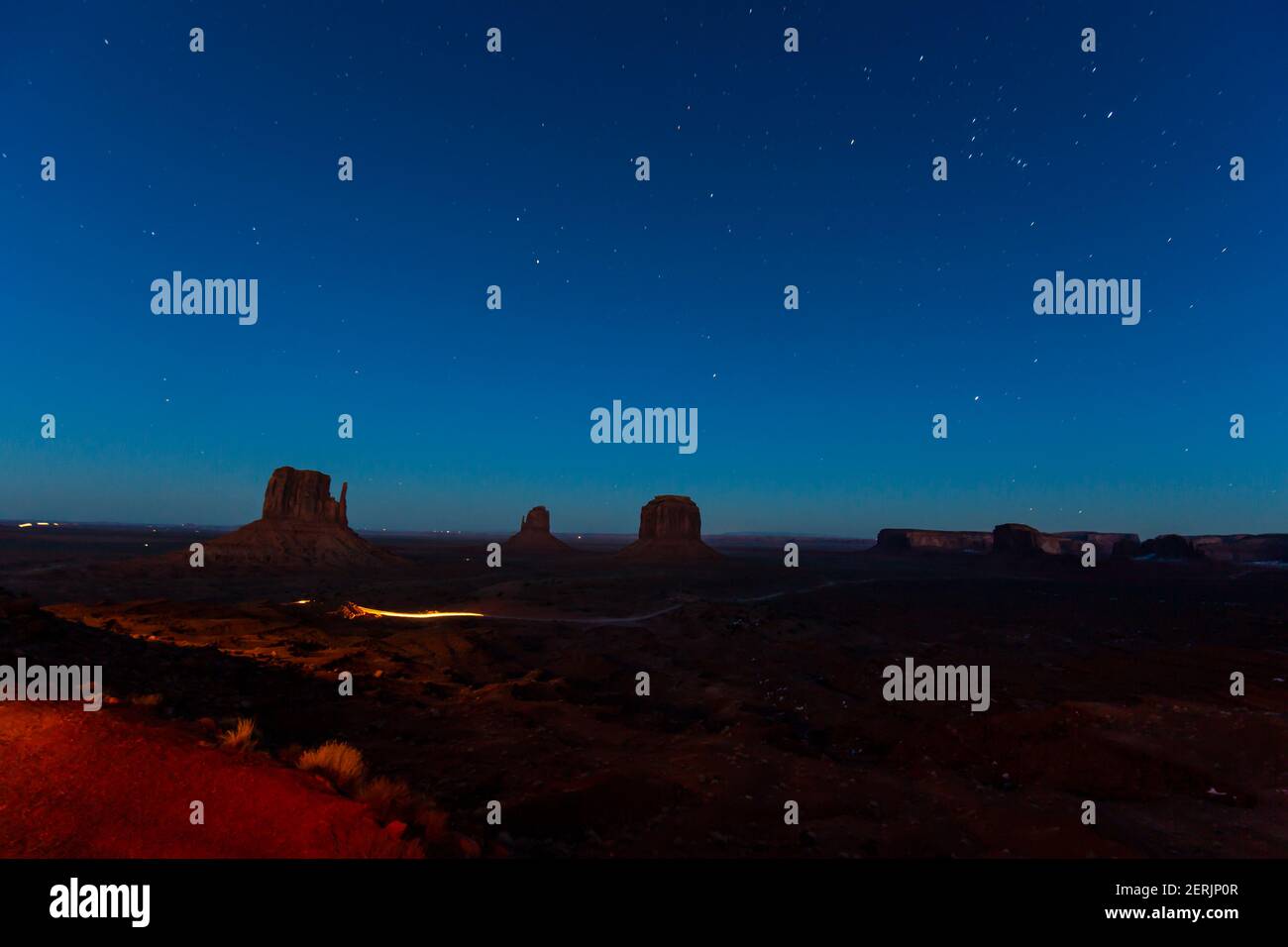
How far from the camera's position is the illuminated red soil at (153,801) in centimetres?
609

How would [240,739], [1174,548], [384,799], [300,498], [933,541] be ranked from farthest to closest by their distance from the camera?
[933,541] → [1174,548] → [300,498] → [240,739] → [384,799]

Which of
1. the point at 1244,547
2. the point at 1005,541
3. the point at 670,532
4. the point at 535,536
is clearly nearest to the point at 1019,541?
the point at 1005,541

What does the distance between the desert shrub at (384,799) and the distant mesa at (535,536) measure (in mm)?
134922

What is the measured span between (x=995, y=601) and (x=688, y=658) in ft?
148

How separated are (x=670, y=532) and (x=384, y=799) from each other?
114m

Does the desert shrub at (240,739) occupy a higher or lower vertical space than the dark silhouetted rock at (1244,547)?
higher

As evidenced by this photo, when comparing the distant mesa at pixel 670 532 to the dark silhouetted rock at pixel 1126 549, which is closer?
the distant mesa at pixel 670 532

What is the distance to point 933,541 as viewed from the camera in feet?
548

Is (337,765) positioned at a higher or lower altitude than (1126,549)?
higher

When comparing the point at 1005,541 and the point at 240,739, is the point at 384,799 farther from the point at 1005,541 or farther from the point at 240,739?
the point at 1005,541

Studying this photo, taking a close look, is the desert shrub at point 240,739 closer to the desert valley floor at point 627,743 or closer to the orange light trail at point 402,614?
the desert valley floor at point 627,743

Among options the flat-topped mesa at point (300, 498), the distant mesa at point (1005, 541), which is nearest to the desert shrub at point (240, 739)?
the flat-topped mesa at point (300, 498)
